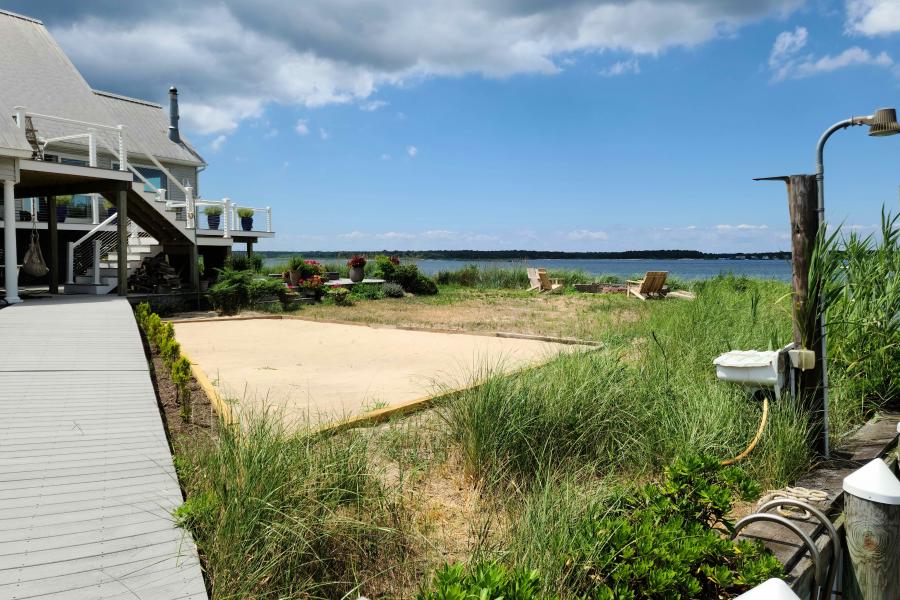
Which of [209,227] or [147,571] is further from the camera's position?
[209,227]

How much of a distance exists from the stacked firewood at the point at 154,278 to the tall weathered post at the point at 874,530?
1513 centimetres

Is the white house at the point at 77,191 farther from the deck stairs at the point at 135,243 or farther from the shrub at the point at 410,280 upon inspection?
the shrub at the point at 410,280

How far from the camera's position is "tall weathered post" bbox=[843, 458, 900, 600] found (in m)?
2.73

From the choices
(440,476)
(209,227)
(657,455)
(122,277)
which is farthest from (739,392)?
(209,227)

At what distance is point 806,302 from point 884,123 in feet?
4.37

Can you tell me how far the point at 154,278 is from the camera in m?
15.1

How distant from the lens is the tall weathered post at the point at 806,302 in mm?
4125

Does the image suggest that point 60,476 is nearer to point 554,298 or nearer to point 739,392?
point 739,392

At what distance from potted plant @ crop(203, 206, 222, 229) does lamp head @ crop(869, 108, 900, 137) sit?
1774 cm

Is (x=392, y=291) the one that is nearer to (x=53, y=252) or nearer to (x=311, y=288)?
(x=311, y=288)

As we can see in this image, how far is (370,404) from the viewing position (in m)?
5.79

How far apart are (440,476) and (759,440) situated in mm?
2046

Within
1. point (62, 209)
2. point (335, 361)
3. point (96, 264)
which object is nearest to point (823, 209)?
point (335, 361)

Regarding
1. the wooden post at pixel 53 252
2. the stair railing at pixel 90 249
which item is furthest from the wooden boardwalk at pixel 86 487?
the wooden post at pixel 53 252
